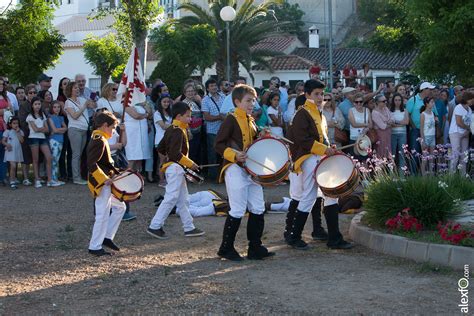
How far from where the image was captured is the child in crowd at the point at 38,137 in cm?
Answer: 1505

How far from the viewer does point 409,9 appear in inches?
468

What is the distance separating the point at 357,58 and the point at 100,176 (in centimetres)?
4439

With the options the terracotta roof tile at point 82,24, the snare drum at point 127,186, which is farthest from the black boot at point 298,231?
the terracotta roof tile at point 82,24

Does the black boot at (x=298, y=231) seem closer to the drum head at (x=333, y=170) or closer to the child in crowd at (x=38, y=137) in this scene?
the drum head at (x=333, y=170)

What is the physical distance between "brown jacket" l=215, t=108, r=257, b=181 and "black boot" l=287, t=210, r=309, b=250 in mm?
1111

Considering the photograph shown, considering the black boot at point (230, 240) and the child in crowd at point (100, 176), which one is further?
the child in crowd at point (100, 176)

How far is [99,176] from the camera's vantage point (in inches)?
359

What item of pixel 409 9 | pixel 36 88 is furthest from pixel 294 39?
pixel 409 9

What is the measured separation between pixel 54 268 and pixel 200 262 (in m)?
1.49

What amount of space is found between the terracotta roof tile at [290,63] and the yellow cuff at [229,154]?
136 feet

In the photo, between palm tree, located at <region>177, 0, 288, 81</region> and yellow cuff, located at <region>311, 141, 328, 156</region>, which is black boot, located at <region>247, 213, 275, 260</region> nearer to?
yellow cuff, located at <region>311, 141, 328, 156</region>

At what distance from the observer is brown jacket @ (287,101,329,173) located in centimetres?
938

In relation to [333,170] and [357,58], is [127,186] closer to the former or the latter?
[333,170]

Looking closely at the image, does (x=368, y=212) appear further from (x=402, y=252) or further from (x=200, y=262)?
(x=200, y=262)
